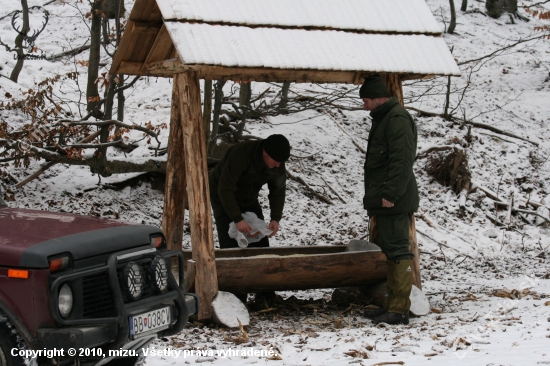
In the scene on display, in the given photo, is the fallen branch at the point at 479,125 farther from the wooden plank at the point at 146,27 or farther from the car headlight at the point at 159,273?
the car headlight at the point at 159,273

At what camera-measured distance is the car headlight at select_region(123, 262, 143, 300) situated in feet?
14.3

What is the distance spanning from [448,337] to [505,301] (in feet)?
6.50

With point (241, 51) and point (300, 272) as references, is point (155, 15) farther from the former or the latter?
point (300, 272)

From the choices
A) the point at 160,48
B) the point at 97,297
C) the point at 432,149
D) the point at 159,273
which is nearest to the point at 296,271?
the point at 160,48

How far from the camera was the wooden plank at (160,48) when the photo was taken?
761 cm

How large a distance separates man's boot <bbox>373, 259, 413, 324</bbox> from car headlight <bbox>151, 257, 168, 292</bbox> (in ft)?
10.1

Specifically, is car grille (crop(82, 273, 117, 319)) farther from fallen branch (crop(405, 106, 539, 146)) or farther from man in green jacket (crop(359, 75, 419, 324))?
fallen branch (crop(405, 106, 539, 146))

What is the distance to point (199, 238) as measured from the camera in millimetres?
6973

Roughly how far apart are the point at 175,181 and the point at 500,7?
18.7m

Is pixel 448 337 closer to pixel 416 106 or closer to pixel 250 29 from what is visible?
pixel 250 29

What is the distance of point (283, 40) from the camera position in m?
7.14

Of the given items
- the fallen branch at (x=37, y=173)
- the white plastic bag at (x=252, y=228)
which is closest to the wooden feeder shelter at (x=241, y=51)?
the white plastic bag at (x=252, y=228)

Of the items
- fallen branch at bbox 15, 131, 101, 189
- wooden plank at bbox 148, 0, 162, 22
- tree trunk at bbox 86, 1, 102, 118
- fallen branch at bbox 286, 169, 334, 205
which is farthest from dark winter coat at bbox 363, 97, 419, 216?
tree trunk at bbox 86, 1, 102, 118

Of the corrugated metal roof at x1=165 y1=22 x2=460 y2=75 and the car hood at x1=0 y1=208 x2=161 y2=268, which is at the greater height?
the corrugated metal roof at x1=165 y1=22 x2=460 y2=75
